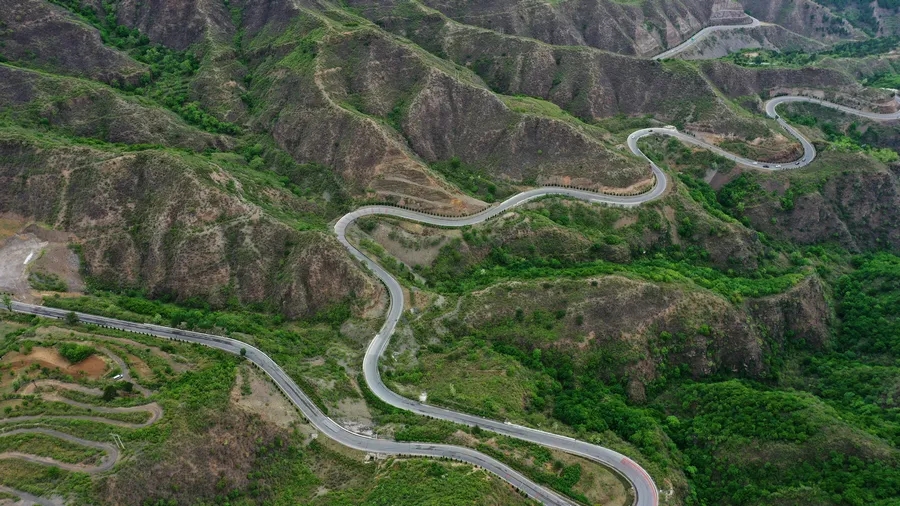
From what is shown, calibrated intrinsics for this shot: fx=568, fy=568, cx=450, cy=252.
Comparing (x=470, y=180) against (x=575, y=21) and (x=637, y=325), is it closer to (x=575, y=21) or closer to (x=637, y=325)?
(x=637, y=325)

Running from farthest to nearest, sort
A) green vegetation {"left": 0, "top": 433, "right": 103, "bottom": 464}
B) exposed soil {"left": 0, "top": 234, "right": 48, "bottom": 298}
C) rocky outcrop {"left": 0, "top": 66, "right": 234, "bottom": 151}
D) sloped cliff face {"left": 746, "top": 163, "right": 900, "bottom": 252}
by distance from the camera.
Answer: sloped cliff face {"left": 746, "top": 163, "right": 900, "bottom": 252}
rocky outcrop {"left": 0, "top": 66, "right": 234, "bottom": 151}
exposed soil {"left": 0, "top": 234, "right": 48, "bottom": 298}
green vegetation {"left": 0, "top": 433, "right": 103, "bottom": 464}

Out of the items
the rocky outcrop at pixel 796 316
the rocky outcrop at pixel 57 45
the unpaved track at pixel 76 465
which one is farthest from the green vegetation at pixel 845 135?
the rocky outcrop at pixel 57 45

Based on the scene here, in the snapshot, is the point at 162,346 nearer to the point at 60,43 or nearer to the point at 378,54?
the point at 378,54

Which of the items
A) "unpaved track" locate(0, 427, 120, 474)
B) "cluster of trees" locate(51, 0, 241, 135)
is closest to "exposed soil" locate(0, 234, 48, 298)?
"unpaved track" locate(0, 427, 120, 474)

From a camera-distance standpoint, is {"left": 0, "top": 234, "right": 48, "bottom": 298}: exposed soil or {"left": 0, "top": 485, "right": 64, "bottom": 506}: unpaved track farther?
{"left": 0, "top": 234, "right": 48, "bottom": 298}: exposed soil

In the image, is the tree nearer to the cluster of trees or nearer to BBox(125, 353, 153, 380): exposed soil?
BBox(125, 353, 153, 380): exposed soil

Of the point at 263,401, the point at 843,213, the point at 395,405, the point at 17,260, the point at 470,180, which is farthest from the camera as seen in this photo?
the point at 843,213

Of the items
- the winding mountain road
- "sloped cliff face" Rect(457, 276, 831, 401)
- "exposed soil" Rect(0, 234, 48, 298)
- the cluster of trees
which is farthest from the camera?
the cluster of trees

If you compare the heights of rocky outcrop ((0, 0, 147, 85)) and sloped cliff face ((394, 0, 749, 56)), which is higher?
sloped cliff face ((394, 0, 749, 56))

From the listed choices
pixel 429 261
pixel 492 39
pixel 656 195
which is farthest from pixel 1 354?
pixel 492 39

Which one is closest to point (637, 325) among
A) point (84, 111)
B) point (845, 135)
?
point (845, 135)
